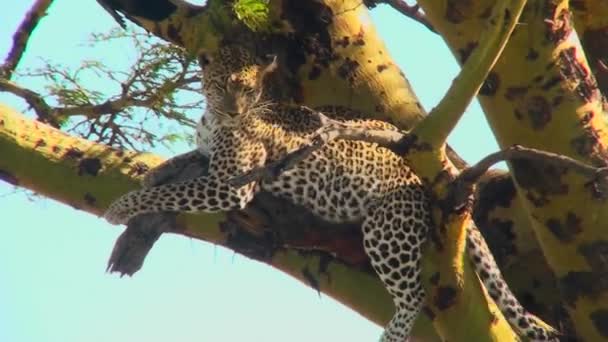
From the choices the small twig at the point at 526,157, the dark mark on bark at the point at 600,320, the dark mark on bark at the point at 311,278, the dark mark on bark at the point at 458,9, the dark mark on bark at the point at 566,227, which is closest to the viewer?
the small twig at the point at 526,157

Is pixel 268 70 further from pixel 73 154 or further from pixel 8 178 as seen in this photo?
pixel 8 178

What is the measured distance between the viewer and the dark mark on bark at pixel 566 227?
530 centimetres

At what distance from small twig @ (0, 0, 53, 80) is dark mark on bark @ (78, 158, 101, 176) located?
2.77ft

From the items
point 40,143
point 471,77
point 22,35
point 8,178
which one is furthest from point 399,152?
point 22,35

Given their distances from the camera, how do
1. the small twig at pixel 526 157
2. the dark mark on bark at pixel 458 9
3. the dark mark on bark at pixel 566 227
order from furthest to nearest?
the dark mark on bark at pixel 566 227
the dark mark on bark at pixel 458 9
the small twig at pixel 526 157

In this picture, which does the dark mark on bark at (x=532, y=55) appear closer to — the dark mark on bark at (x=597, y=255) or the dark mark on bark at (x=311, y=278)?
the dark mark on bark at (x=597, y=255)

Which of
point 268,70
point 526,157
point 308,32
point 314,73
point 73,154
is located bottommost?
point 73,154

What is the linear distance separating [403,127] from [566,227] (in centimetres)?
140

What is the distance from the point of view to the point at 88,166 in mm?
5742

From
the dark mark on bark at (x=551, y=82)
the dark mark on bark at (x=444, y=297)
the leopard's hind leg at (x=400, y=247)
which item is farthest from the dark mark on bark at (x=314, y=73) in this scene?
the dark mark on bark at (x=444, y=297)

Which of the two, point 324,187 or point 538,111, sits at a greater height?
point 538,111

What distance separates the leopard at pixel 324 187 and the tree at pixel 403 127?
0.12 meters

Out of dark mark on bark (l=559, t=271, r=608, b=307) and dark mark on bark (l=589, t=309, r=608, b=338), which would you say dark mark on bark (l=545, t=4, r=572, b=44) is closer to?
dark mark on bark (l=559, t=271, r=608, b=307)

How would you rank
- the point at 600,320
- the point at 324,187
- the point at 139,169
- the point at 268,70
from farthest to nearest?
the point at 268,70, the point at 324,187, the point at 139,169, the point at 600,320
